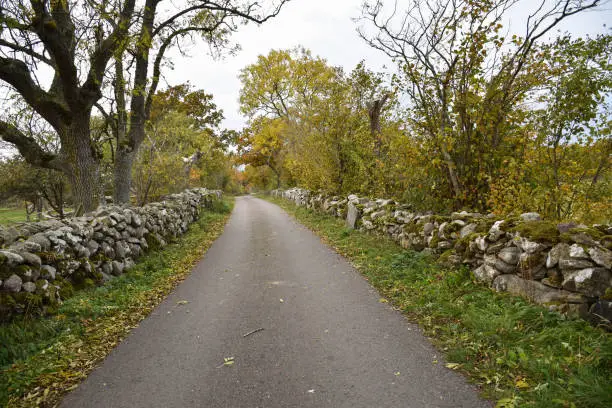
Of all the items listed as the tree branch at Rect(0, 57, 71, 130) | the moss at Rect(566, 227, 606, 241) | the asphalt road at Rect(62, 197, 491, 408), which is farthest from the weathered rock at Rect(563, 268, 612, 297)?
the tree branch at Rect(0, 57, 71, 130)

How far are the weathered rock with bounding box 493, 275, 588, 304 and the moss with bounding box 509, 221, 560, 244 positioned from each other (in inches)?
22.8

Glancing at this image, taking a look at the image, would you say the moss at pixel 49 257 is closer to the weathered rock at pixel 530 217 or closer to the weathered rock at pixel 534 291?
the weathered rock at pixel 534 291

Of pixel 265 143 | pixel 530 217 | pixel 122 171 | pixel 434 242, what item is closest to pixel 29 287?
pixel 122 171

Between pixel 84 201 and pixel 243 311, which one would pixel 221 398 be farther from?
pixel 84 201

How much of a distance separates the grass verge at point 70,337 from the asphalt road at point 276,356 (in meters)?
0.22

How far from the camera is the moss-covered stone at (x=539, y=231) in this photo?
13.6 ft

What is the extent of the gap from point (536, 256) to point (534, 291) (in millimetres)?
440

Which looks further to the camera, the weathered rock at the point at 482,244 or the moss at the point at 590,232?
the weathered rock at the point at 482,244

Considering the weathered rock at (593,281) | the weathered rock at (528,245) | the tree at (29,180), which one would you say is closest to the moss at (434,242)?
the weathered rock at (528,245)

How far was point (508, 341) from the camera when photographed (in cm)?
345

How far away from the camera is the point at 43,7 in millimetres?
6668

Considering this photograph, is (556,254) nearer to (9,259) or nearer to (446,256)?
(446,256)

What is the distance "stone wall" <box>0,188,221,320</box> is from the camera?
4293 mm

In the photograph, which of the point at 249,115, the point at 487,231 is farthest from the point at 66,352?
the point at 249,115
